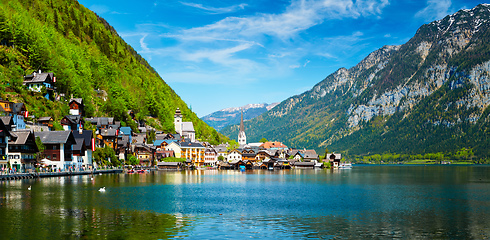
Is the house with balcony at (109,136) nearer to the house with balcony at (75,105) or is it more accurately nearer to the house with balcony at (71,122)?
the house with balcony at (75,105)

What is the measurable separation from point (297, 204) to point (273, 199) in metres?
6.93

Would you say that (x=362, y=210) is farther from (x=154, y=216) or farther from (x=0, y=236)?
(x=0, y=236)

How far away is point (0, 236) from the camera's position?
33.5 m

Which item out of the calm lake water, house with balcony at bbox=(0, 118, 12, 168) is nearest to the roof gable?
house with balcony at bbox=(0, 118, 12, 168)

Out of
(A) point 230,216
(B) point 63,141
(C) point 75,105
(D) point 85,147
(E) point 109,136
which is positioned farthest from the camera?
(E) point 109,136

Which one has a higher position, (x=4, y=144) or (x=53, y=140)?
(x=53, y=140)

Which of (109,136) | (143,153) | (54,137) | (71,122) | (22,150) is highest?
(71,122)

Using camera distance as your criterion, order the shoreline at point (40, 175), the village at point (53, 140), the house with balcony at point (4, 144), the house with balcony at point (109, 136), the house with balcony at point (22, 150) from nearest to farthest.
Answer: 1. the shoreline at point (40, 175)
2. the house with balcony at point (4, 144)
3. the house with balcony at point (22, 150)
4. the village at point (53, 140)
5. the house with balcony at point (109, 136)

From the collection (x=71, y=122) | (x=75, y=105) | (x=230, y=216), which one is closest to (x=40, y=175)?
(x=71, y=122)

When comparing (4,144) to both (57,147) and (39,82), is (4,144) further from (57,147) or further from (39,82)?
(39,82)

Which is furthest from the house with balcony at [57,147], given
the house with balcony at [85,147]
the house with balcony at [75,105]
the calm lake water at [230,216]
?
the calm lake water at [230,216]

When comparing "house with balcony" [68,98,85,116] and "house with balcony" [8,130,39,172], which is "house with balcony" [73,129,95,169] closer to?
"house with balcony" [8,130,39,172]

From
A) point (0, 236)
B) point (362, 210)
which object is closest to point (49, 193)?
point (0, 236)

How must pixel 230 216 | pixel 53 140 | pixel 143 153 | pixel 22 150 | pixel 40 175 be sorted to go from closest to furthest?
pixel 230 216
pixel 22 150
pixel 40 175
pixel 53 140
pixel 143 153
